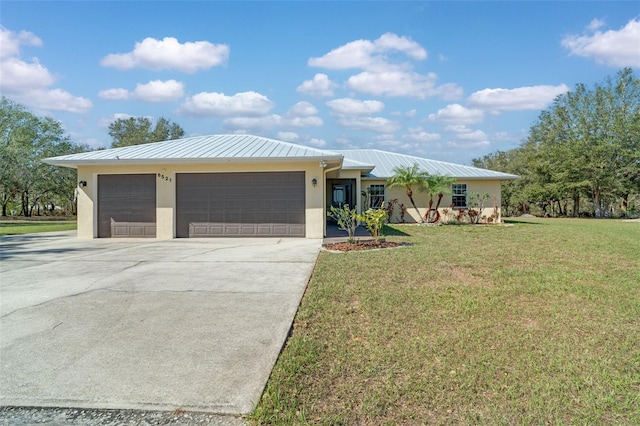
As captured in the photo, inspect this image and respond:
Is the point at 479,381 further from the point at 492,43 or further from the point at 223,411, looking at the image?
the point at 492,43

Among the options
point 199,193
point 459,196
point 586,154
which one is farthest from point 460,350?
point 586,154

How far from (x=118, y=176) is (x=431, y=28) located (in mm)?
12895

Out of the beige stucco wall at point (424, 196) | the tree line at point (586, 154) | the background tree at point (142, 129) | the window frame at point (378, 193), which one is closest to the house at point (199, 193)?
the window frame at point (378, 193)

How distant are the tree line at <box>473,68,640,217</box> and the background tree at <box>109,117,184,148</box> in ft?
125

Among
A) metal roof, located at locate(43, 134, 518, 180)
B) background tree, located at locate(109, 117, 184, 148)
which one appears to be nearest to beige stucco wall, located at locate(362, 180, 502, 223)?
metal roof, located at locate(43, 134, 518, 180)

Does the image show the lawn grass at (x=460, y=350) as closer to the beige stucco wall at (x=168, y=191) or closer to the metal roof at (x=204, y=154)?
the beige stucco wall at (x=168, y=191)

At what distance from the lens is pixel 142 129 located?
42500 millimetres

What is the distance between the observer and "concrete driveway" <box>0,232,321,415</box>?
2.64m

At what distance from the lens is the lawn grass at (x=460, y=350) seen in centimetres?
248

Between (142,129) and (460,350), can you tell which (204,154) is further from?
(142,129)

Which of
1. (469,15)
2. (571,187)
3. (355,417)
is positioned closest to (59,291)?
(355,417)

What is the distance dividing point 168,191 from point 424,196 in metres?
13.1

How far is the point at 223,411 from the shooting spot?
2396mm

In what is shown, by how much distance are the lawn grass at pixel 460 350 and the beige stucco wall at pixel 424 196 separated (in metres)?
12.6
